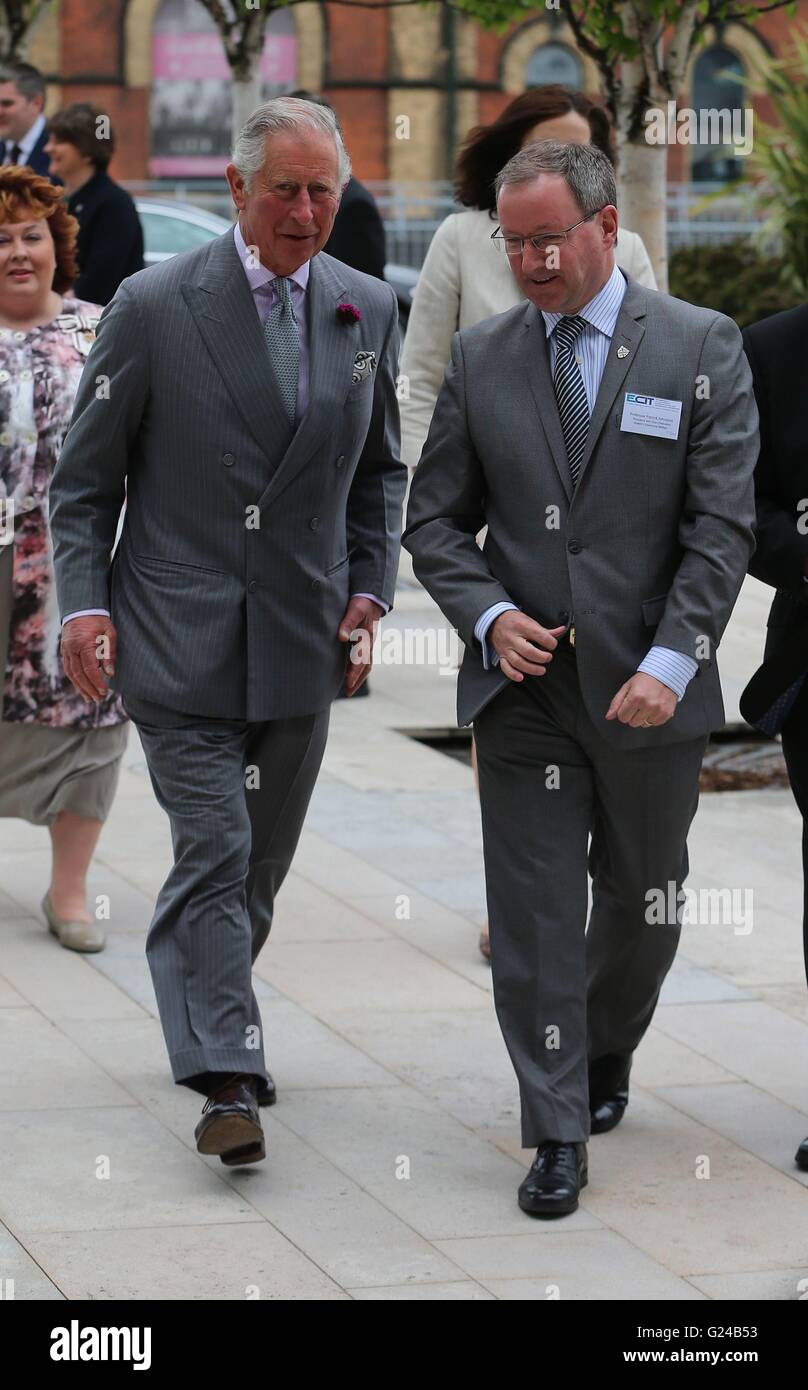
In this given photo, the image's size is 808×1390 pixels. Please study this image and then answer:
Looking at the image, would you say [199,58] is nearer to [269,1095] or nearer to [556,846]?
[269,1095]

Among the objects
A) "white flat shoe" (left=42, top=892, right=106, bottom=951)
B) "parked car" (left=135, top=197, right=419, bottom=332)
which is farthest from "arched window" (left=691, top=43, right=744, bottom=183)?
"white flat shoe" (left=42, top=892, right=106, bottom=951)

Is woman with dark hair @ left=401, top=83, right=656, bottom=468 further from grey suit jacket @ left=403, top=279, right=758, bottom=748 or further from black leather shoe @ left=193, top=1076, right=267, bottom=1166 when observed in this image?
black leather shoe @ left=193, top=1076, right=267, bottom=1166

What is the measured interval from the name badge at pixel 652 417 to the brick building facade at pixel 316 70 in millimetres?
37293

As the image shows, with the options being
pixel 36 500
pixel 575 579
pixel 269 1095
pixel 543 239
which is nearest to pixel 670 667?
pixel 575 579

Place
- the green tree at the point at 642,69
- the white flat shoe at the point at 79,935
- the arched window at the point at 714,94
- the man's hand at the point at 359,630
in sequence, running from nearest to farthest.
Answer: the man's hand at the point at 359,630 < the white flat shoe at the point at 79,935 < the green tree at the point at 642,69 < the arched window at the point at 714,94

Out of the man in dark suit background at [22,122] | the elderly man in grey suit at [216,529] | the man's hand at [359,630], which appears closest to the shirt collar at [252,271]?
the elderly man in grey suit at [216,529]

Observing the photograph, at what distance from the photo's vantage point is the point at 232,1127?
4336 millimetres

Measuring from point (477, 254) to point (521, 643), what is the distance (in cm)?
191

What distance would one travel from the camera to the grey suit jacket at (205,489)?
174 inches

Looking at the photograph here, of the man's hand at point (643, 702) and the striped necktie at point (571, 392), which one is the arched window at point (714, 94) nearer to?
the striped necktie at point (571, 392)

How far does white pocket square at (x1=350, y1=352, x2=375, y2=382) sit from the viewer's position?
4605mm

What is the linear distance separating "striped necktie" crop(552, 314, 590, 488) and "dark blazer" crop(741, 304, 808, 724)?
1.38 feet

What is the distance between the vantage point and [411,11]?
40.8 metres
